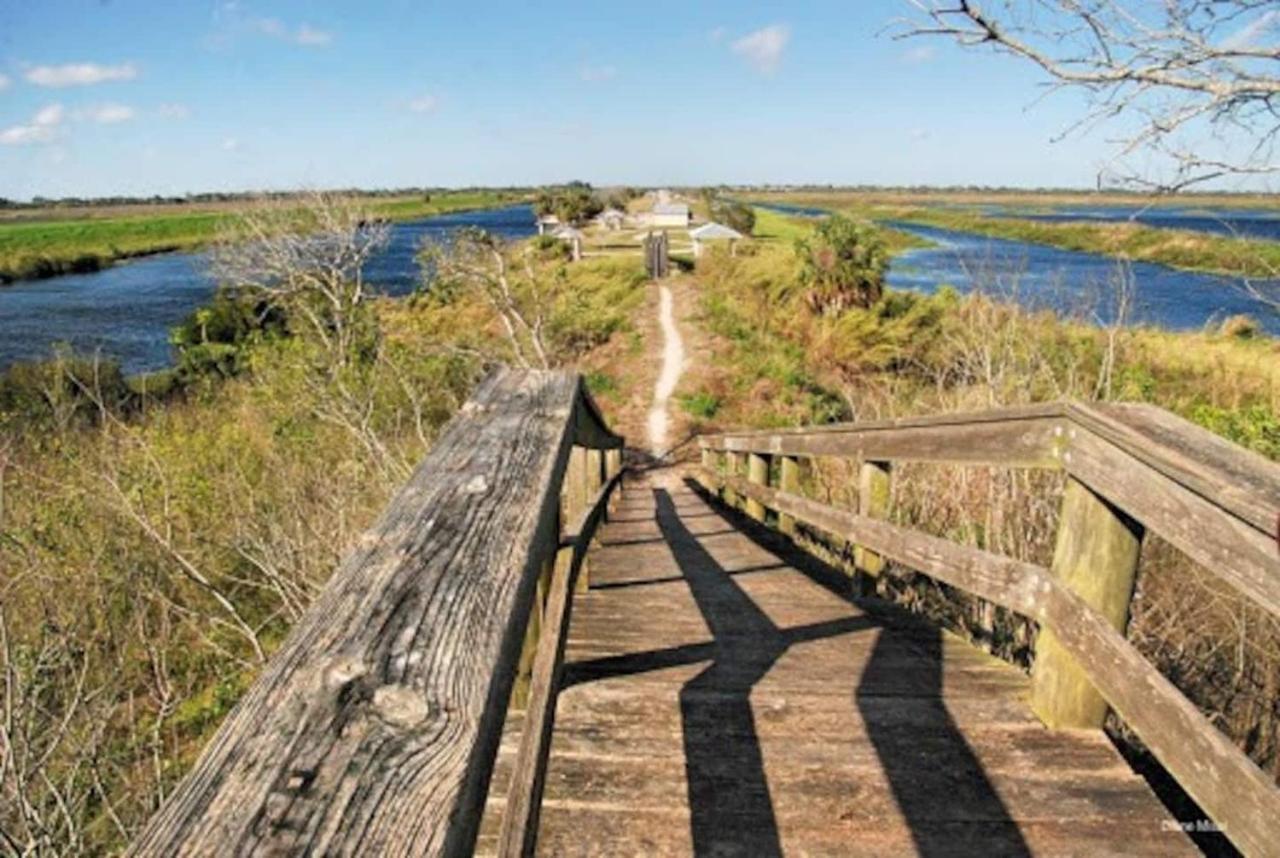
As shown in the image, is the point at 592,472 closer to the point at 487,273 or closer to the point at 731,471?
the point at 731,471

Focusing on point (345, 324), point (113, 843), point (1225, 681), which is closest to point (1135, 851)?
point (1225, 681)

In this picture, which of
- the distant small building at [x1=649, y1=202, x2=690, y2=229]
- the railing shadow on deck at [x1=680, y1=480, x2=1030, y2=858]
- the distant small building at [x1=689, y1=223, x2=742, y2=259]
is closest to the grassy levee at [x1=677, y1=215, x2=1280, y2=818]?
the railing shadow on deck at [x1=680, y1=480, x2=1030, y2=858]

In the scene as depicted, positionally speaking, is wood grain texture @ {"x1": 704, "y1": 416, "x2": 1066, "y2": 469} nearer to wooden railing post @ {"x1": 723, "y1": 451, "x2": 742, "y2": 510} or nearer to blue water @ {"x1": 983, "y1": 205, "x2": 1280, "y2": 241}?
blue water @ {"x1": 983, "y1": 205, "x2": 1280, "y2": 241}

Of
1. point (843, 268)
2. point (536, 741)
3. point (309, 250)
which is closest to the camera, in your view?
point (536, 741)

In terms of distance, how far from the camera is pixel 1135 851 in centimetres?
180

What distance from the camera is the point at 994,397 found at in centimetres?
610

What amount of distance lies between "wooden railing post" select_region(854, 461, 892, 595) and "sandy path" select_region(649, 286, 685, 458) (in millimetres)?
10469

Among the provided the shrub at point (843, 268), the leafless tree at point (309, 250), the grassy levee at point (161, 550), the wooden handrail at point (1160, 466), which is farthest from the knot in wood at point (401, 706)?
the shrub at point (843, 268)

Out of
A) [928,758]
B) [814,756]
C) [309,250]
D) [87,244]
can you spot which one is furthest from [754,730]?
[87,244]

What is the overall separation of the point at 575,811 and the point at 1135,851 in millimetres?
1233

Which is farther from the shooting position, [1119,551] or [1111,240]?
[1111,240]

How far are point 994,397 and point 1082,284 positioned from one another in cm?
1384

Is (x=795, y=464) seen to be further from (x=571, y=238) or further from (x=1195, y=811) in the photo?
(x=571, y=238)

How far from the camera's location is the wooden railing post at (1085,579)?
2.08m
